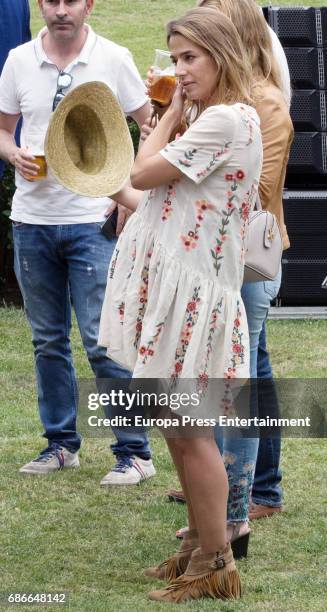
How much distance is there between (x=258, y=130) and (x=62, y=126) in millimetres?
957

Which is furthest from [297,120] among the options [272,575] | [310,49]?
[272,575]

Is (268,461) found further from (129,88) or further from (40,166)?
(129,88)

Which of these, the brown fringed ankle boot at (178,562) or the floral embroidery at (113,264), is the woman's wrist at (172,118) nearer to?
the floral embroidery at (113,264)

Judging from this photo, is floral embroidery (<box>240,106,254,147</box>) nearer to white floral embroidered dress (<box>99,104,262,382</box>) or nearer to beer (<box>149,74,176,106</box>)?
white floral embroidered dress (<box>99,104,262,382</box>)

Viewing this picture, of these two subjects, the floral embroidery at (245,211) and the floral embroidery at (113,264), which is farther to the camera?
the floral embroidery at (113,264)

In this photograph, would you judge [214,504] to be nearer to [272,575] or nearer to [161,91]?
[272,575]

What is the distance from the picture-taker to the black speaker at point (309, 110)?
8.04 meters

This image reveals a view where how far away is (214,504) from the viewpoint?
12.1 feet

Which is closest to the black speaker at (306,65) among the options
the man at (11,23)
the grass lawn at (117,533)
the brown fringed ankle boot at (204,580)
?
the man at (11,23)

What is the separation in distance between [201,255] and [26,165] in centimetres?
130

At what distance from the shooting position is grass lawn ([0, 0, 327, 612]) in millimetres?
3904

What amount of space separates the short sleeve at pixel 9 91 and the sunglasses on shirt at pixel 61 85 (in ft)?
0.68

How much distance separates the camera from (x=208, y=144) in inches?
140

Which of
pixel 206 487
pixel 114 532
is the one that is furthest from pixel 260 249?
pixel 114 532
